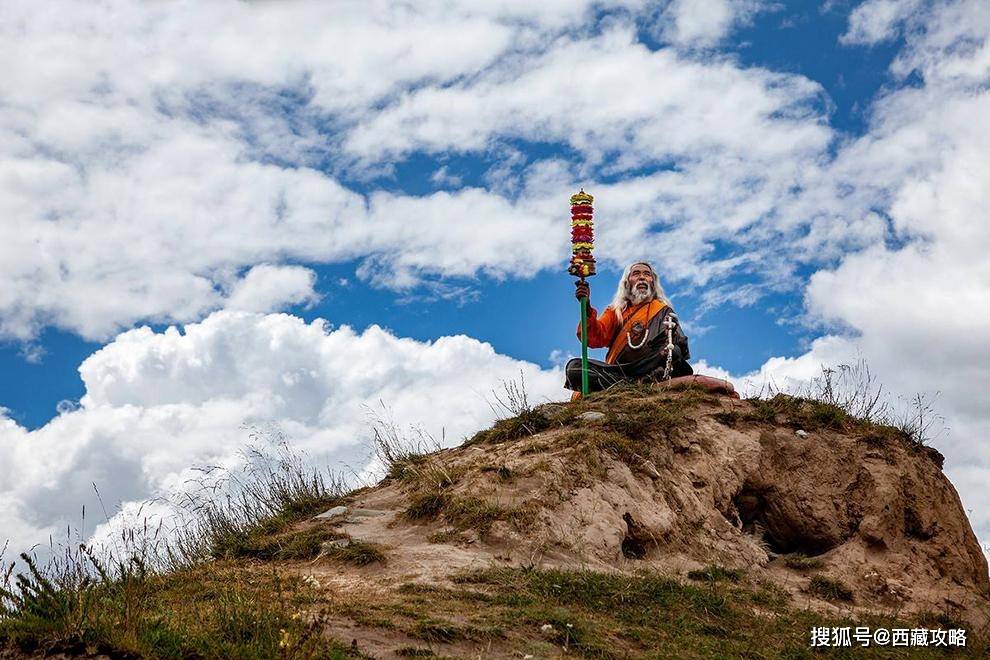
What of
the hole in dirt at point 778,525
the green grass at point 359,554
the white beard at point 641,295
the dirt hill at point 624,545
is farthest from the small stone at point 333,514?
the white beard at point 641,295

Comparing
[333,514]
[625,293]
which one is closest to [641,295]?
[625,293]

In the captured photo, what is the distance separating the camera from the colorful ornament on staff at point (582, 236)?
42.9 feet

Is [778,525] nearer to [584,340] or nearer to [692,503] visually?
[692,503]

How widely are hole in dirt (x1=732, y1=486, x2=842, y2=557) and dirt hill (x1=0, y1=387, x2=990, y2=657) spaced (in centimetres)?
2

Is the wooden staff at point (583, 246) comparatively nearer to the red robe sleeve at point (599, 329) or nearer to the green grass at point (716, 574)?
the red robe sleeve at point (599, 329)

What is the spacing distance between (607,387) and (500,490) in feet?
13.1

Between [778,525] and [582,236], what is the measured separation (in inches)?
179

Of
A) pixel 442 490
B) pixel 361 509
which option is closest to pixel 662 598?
pixel 442 490

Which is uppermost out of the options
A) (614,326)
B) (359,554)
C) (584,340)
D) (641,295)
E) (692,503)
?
(641,295)

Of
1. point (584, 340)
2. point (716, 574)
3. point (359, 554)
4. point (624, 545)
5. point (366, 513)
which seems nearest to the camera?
point (359, 554)

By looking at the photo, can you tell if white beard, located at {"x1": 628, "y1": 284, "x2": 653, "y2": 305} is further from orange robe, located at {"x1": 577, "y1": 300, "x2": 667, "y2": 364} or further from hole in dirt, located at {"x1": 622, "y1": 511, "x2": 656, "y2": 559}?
hole in dirt, located at {"x1": 622, "y1": 511, "x2": 656, "y2": 559}

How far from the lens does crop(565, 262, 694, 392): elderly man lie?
12.9m

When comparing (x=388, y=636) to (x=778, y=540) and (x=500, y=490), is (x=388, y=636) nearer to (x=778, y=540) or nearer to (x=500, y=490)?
(x=500, y=490)

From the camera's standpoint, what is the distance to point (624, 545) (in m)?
9.36
